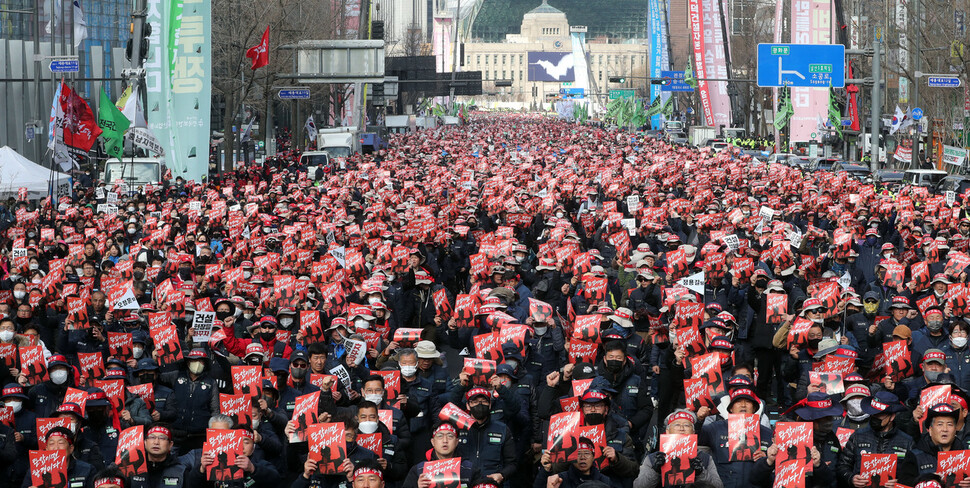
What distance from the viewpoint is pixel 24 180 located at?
114 ft

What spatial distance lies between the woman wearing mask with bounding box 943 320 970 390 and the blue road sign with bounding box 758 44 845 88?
105 ft

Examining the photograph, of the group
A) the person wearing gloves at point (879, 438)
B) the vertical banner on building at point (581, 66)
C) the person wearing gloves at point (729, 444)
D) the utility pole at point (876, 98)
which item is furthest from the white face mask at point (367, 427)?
the vertical banner on building at point (581, 66)

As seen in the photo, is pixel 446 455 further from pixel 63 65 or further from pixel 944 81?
pixel 944 81

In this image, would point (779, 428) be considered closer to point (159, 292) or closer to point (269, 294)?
point (269, 294)

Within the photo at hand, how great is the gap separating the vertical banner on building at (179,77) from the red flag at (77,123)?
464cm

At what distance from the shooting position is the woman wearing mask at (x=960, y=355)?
11867 millimetres

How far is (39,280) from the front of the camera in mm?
17047

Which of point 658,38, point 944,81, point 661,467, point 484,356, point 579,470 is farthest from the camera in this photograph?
point 658,38

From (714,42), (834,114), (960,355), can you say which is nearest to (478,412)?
(960,355)

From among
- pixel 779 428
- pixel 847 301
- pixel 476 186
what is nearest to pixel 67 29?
pixel 476 186

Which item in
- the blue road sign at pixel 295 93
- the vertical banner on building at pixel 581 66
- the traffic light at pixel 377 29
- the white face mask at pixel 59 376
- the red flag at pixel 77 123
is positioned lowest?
the white face mask at pixel 59 376

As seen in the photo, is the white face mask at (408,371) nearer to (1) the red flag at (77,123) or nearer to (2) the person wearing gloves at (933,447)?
(2) the person wearing gloves at (933,447)

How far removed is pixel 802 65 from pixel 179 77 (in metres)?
19.6

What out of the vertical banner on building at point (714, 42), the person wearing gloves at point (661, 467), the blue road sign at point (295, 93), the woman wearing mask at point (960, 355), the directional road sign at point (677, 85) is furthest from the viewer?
the directional road sign at point (677, 85)
